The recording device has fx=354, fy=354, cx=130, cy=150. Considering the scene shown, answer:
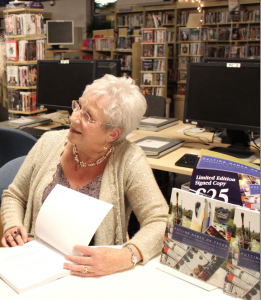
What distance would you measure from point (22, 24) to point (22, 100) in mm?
866

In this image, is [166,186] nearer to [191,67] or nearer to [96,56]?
[191,67]

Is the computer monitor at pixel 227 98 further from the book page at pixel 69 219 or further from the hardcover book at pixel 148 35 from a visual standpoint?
the hardcover book at pixel 148 35

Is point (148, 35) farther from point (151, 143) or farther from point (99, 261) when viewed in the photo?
point (99, 261)

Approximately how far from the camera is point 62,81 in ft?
9.74

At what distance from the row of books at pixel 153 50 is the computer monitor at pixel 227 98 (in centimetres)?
462

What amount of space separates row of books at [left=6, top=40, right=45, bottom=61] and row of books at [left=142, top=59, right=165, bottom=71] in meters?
3.10

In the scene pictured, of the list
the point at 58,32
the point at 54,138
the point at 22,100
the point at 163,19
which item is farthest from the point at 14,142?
the point at 163,19

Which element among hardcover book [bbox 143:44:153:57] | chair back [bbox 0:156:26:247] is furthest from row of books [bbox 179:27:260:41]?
chair back [bbox 0:156:26:247]

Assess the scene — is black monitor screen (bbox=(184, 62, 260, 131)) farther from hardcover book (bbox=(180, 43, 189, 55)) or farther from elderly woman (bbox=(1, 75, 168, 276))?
hardcover book (bbox=(180, 43, 189, 55))

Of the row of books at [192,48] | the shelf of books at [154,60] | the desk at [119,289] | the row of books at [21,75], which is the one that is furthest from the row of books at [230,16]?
the desk at [119,289]

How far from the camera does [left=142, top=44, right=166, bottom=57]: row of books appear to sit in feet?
22.0

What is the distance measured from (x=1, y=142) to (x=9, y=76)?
2112 millimetres

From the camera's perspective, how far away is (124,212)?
4.67 feet

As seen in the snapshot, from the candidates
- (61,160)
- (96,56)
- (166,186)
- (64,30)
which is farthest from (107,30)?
(61,160)
